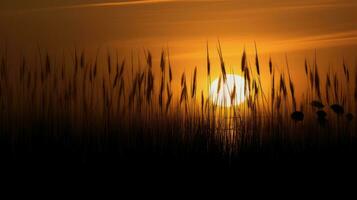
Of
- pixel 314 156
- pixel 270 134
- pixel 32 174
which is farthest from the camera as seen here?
pixel 270 134

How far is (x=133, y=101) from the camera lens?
473 centimetres

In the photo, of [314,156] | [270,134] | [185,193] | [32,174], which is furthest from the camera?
[270,134]

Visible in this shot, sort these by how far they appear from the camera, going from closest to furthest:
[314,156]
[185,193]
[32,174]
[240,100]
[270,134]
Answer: [185,193]
[32,174]
[314,156]
[270,134]
[240,100]

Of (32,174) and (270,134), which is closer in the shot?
(32,174)

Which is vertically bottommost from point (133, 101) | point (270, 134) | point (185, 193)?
point (185, 193)

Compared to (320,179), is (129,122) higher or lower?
higher

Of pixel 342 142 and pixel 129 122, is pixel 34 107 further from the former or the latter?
pixel 342 142

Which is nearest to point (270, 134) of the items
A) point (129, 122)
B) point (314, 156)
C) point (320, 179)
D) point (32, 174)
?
point (314, 156)

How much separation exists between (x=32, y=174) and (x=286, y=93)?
2.20 m

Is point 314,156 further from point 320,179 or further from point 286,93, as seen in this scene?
point 286,93

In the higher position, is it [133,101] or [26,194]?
[133,101]

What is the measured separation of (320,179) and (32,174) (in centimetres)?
189

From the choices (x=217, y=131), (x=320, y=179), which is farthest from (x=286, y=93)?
(x=320, y=179)

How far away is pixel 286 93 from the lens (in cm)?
480
